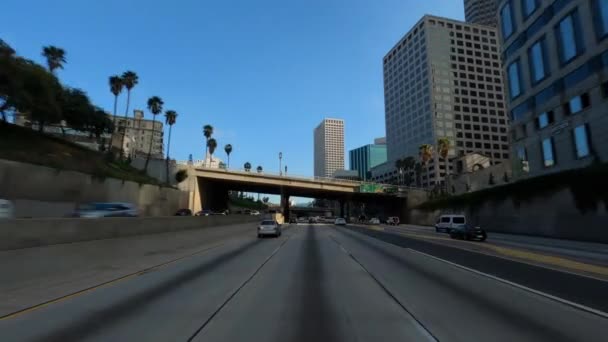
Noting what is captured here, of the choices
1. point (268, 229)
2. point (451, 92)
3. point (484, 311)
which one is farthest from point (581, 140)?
point (451, 92)

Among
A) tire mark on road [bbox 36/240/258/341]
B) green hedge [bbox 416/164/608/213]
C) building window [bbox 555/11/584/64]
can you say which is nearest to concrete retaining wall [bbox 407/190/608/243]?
green hedge [bbox 416/164/608/213]

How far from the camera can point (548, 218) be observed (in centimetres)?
3173

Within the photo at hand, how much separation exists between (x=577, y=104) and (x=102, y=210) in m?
44.5

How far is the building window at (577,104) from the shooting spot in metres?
35.4

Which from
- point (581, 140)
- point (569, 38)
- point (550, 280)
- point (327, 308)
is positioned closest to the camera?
point (327, 308)

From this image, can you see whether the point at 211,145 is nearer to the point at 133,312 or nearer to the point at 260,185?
the point at 260,185

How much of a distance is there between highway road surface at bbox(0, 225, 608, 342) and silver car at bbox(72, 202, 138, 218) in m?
15.0

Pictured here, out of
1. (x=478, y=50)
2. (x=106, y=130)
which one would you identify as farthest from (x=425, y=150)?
(x=478, y=50)

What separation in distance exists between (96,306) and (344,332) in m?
4.79

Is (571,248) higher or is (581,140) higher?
(581,140)

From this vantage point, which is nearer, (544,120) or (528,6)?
(544,120)

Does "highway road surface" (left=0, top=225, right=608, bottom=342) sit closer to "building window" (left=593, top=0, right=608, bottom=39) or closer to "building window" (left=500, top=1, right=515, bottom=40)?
"building window" (left=593, top=0, right=608, bottom=39)

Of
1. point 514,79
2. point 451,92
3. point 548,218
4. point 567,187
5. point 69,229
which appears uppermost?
point 451,92

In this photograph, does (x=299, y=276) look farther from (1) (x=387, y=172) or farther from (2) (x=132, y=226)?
(1) (x=387, y=172)
